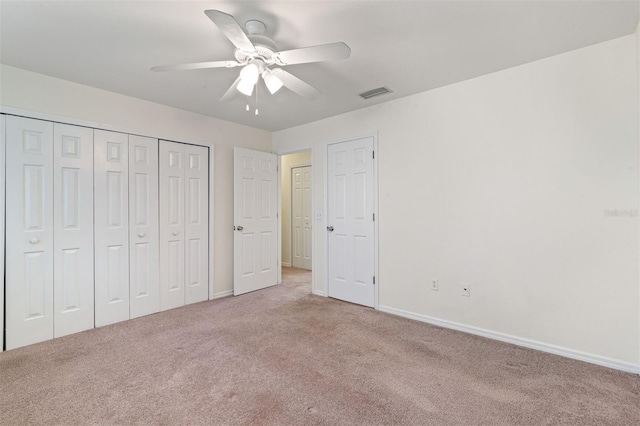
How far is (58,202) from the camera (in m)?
2.70

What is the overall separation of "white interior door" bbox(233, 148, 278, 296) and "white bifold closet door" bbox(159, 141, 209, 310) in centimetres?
41

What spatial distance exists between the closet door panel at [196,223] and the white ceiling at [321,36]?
995 mm

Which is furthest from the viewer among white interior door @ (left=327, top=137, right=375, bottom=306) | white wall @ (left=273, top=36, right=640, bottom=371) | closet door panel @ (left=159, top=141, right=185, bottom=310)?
white interior door @ (left=327, top=137, right=375, bottom=306)

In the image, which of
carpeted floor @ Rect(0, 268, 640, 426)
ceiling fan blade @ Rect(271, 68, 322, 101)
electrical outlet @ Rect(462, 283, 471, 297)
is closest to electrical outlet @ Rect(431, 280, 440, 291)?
electrical outlet @ Rect(462, 283, 471, 297)

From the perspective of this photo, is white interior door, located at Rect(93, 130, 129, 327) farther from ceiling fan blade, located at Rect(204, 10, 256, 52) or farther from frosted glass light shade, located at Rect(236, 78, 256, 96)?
ceiling fan blade, located at Rect(204, 10, 256, 52)

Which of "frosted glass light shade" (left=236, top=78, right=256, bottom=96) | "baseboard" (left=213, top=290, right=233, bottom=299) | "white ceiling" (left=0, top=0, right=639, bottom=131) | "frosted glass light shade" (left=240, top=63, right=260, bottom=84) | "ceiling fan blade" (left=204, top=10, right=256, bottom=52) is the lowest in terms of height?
"baseboard" (left=213, top=290, right=233, bottom=299)

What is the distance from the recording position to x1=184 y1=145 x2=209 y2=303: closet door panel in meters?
3.62

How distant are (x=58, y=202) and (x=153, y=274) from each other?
1.14 m

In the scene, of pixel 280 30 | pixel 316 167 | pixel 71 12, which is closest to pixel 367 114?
pixel 316 167

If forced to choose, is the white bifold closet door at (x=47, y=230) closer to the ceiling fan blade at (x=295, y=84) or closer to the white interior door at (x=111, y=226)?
the white interior door at (x=111, y=226)

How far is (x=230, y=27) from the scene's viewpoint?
1.50 metres

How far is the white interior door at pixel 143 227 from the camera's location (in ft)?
10.4

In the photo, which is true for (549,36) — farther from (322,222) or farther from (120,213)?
(120,213)

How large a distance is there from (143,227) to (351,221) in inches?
94.7
